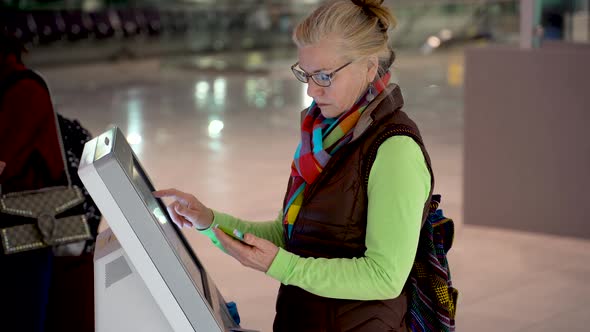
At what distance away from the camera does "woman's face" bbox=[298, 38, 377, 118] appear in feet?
6.93

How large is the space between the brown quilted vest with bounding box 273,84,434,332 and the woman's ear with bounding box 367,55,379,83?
4 centimetres

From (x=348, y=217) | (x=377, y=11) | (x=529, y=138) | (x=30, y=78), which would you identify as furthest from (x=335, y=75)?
(x=529, y=138)

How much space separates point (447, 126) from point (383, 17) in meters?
8.41

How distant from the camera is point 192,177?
25.5 feet

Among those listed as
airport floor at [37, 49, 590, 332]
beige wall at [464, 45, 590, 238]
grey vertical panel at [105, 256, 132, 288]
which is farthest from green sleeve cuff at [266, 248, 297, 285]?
beige wall at [464, 45, 590, 238]

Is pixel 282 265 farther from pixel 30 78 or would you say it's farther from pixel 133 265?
pixel 30 78

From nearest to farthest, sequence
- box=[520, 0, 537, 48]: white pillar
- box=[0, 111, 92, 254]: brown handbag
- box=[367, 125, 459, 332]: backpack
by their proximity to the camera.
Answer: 1. box=[367, 125, 459, 332]: backpack
2. box=[0, 111, 92, 254]: brown handbag
3. box=[520, 0, 537, 48]: white pillar

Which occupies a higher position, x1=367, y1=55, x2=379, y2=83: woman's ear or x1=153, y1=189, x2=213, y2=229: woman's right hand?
x1=367, y1=55, x2=379, y2=83: woman's ear

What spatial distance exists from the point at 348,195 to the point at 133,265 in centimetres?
51

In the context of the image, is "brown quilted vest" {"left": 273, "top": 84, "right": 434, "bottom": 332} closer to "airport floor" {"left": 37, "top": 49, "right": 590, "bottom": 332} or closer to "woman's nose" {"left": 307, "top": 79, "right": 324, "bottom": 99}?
"woman's nose" {"left": 307, "top": 79, "right": 324, "bottom": 99}

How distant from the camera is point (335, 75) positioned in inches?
84.0

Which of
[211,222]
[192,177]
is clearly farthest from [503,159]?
[211,222]

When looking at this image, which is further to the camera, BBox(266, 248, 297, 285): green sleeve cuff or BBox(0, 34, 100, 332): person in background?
BBox(0, 34, 100, 332): person in background

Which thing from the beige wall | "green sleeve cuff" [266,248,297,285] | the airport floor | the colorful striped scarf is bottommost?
the airport floor
